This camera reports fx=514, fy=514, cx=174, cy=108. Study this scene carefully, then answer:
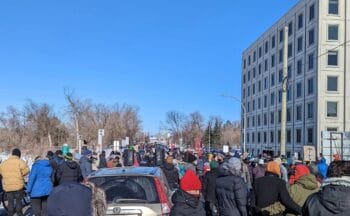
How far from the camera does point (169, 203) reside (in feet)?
24.0

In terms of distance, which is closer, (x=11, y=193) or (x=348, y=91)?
(x=11, y=193)

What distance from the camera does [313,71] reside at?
2499 inches

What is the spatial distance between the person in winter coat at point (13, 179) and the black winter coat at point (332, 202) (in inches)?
335

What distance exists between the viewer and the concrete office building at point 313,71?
62.2m

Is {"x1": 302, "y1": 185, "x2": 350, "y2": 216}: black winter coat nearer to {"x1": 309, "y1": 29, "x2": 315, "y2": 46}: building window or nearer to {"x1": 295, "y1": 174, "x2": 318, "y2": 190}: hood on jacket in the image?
{"x1": 295, "y1": 174, "x2": 318, "y2": 190}: hood on jacket

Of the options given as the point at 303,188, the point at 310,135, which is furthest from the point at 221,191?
the point at 310,135

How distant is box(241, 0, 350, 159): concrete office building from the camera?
62188 mm

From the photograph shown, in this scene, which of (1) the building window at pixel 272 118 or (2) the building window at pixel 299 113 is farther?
(1) the building window at pixel 272 118

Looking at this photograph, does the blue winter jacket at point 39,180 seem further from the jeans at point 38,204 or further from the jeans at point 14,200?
the jeans at point 14,200

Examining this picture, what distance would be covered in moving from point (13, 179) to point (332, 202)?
8.71 m

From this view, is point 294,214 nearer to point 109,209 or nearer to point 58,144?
point 109,209

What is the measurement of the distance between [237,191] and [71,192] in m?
3.32

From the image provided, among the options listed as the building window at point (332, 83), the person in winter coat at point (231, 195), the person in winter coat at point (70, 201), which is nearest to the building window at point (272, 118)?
the building window at point (332, 83)

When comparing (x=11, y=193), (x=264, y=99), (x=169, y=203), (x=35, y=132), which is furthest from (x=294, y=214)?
(x=264, y=99)
